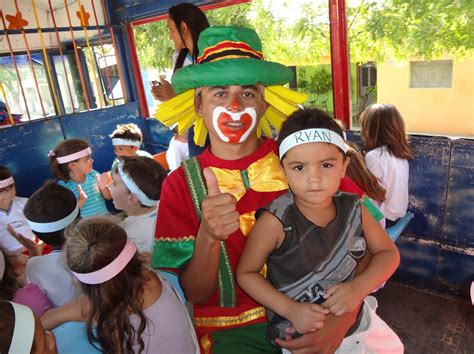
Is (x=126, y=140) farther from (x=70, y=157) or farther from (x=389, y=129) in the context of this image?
(x=389, y=129)

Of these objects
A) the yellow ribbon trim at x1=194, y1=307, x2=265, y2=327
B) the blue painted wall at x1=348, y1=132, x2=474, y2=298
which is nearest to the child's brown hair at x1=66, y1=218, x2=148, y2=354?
the yellow ribbon trim at x1=194, y1=307, x2=265, y2=327

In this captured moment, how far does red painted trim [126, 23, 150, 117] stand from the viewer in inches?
199

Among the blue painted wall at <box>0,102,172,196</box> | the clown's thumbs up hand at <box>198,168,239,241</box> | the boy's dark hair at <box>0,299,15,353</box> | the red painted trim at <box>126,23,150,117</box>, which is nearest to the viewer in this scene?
the boy's dark hair at <box>0,299,15,353</box>

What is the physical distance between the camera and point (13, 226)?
3146 millimetres

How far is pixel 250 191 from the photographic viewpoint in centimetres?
146

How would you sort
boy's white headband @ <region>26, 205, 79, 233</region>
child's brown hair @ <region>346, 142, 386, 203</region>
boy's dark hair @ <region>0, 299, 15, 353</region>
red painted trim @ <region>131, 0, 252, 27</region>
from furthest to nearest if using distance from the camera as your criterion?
red painted trim @ <region>131, 0, 252, 27</region>, child's brown hair @ <region>346, 142, 386, 203</region>, boy's white headband @ <region>26, 205, 79, 233</region>, boy's dark hair @ <region>0, 299, 15, 353</region>

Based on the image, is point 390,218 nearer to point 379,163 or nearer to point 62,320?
point 379,163

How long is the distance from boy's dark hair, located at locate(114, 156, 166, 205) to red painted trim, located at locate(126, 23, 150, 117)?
2893mm

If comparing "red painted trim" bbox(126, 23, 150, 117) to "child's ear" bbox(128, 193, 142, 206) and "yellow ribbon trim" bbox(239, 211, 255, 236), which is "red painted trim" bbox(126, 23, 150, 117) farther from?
"yellow ribbon trim" bbox(239, 211, 255, 236)

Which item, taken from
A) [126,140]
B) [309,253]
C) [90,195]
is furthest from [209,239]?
[126,140]

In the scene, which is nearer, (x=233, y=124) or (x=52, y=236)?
(x=233, y=124)

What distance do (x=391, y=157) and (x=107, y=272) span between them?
2.27m

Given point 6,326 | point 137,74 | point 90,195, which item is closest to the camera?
point 6,326

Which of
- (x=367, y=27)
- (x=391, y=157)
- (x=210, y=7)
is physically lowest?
(x=391, y=157)
